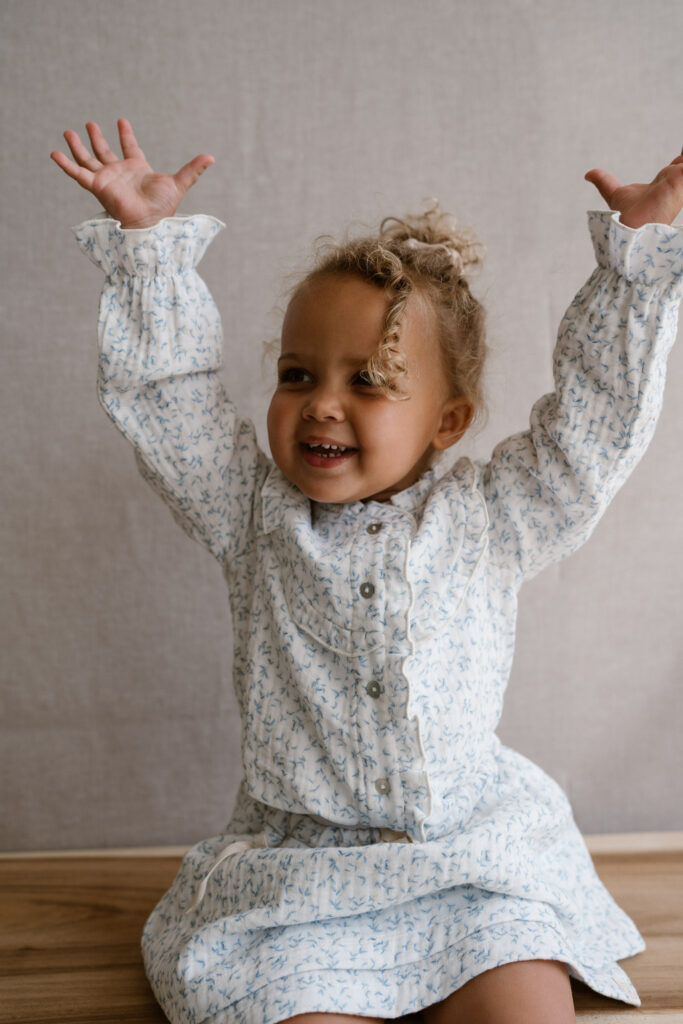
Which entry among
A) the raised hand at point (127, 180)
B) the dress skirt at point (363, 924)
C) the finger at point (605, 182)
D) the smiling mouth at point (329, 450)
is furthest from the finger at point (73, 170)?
the dress skirt at point (363, 924)

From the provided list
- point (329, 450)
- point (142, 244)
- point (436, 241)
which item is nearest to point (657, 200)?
point (436, 241)

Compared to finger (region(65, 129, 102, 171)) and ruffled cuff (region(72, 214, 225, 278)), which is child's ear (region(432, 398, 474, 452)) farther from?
finger (region(65, 129, 102, 171))

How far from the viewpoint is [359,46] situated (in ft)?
4.43

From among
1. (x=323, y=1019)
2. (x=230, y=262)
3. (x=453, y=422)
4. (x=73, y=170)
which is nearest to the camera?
(x=323, y=1019)

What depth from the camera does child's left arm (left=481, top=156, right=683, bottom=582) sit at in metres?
0.91

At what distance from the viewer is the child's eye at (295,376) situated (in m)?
1.05

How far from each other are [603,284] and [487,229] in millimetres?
491

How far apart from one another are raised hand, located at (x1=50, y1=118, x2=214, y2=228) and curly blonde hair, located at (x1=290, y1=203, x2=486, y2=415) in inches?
6.6

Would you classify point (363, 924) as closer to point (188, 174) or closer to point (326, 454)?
point (326, 454)

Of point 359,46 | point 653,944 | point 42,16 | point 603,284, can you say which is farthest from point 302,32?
point 653,944

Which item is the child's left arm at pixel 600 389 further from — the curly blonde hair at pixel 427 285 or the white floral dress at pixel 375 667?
the curly blonde hair at pixel 427 285

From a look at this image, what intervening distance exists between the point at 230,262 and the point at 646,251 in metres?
0.65

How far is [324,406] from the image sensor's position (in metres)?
0.99

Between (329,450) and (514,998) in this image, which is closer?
(514,998)
